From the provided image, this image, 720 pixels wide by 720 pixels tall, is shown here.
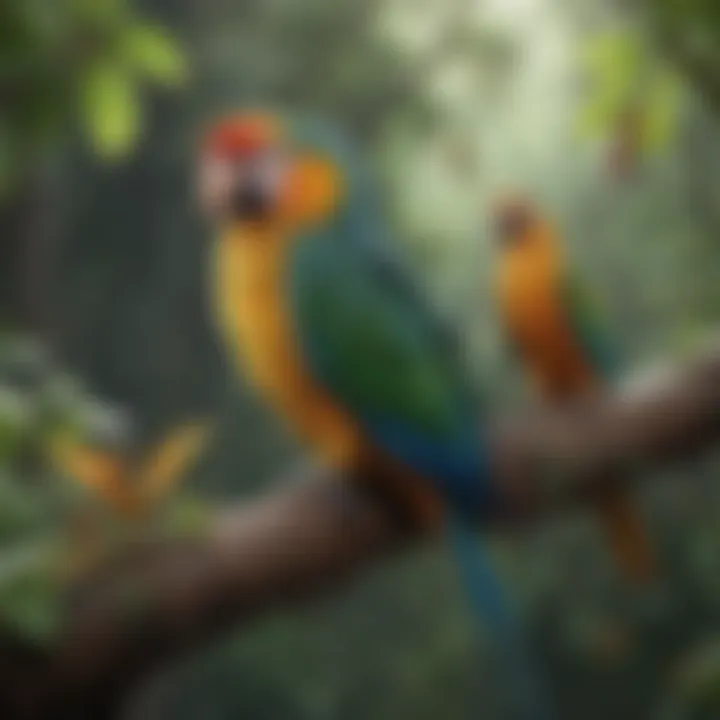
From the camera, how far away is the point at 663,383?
122 centimetres

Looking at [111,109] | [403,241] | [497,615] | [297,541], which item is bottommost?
[497,615]

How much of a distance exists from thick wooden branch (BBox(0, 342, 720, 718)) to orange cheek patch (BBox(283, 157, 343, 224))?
0.19 meters

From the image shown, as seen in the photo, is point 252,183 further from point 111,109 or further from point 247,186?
point 111,109

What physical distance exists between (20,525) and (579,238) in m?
0.47

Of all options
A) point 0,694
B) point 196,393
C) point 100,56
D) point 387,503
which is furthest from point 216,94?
point 0,694

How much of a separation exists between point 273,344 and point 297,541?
153mm

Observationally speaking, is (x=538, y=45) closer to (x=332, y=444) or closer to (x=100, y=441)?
(x=332, y=444)

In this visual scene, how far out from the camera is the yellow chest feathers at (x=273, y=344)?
119 centimetres

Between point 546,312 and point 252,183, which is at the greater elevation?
point 252,183

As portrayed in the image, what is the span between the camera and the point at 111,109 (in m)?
1.23

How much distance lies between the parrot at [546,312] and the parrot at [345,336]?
56 millimetres

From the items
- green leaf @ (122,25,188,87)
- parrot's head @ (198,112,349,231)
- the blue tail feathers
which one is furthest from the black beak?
the blue tail feathers

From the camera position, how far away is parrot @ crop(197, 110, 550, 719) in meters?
1.19

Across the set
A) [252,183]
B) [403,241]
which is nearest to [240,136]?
[252,183]
